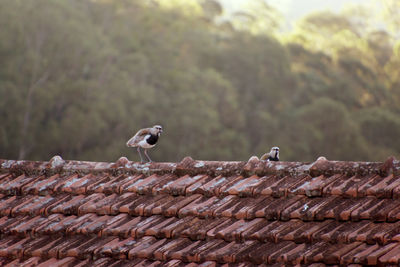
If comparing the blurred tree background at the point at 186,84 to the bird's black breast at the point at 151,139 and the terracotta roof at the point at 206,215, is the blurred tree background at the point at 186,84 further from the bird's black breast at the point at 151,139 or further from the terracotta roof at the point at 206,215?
the terracotta roof at the point at 206,215

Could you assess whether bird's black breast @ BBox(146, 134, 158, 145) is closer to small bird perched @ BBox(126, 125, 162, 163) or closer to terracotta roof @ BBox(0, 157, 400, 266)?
small bird perched @ BBox(126, 125, 162, 163)

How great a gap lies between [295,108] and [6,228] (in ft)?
135

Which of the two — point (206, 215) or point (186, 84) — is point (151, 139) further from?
point (186, 84)

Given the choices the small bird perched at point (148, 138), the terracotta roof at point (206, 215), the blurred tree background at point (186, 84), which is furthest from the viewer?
the blurred tree background at point (186, 84)

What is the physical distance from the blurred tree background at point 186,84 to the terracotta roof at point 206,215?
28432mm

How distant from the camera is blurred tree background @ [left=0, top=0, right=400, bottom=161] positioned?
118 ft

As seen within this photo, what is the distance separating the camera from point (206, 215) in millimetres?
4445

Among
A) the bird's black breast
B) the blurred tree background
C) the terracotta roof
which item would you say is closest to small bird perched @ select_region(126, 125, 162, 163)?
the bird's black breast

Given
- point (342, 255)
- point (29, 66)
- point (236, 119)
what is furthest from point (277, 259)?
point (236, 119)

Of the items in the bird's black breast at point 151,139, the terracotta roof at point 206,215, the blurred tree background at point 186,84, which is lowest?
the terracotta roof at point 206,215

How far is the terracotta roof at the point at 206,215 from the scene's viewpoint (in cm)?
391

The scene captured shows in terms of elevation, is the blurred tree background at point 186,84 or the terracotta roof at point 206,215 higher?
the blurred tree background at point 186,84

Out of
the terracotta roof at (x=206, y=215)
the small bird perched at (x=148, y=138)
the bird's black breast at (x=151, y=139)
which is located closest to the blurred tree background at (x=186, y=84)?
the small bird perched at (x=148, y=138)

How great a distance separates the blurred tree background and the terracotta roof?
2843 centimetres
